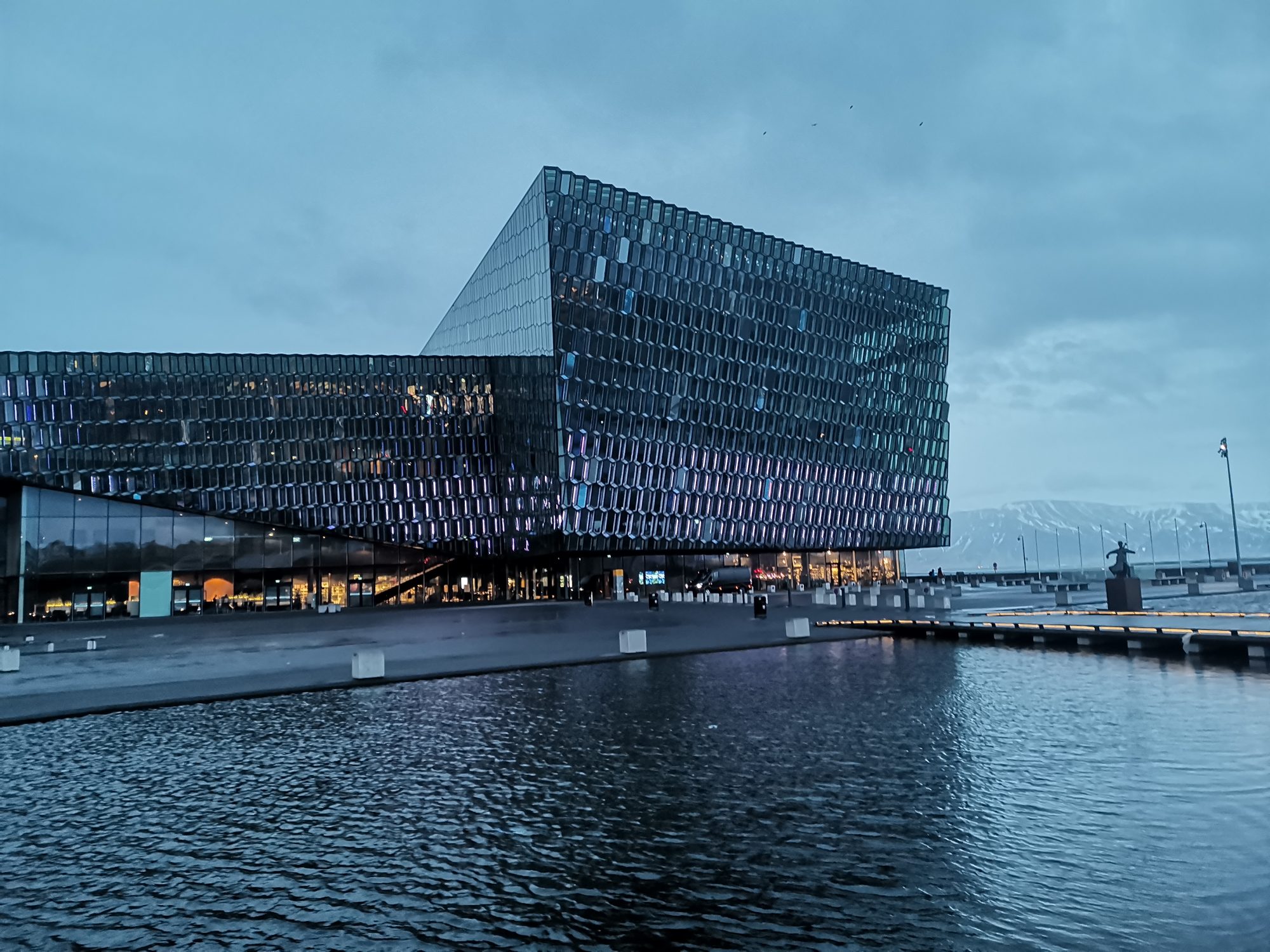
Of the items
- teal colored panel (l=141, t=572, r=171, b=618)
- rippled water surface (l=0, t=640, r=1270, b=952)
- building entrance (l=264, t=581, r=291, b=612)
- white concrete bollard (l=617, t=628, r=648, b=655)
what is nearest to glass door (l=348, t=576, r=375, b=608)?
building entrance (l=264, t=581, r=291, b=612)

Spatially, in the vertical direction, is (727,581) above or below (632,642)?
above

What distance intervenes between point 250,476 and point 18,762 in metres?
59.2

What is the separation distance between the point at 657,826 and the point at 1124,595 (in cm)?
3339

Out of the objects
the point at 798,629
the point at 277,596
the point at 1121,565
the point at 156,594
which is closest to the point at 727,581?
the point at 277,596

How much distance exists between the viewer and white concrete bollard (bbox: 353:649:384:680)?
69.9 ft

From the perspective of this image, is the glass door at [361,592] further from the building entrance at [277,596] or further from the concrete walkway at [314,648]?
the concrete walkway at [314,648]

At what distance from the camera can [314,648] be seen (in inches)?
1251

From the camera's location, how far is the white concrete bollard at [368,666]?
2130 cm

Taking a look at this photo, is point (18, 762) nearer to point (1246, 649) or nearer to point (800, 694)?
point (800, 694)

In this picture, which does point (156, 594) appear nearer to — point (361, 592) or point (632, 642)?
point (361, 592)

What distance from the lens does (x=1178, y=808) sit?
9375mm

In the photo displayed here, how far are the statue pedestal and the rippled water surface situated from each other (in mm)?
20291

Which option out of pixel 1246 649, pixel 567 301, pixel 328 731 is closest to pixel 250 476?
pixel 567 301

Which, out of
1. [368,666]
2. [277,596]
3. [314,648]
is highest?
[277,596]
